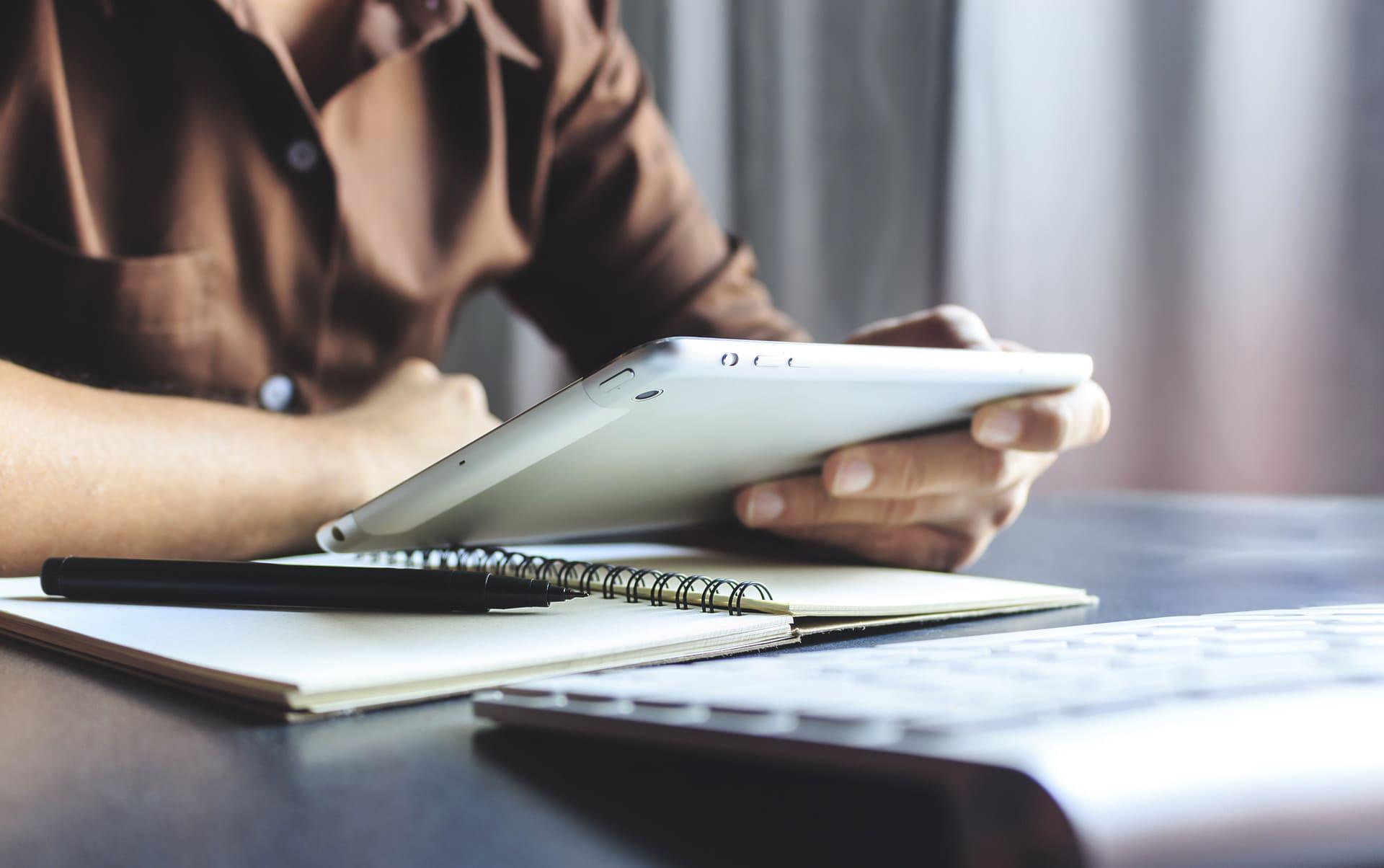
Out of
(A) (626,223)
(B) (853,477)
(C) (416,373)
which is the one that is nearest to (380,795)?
(B) (853,477)

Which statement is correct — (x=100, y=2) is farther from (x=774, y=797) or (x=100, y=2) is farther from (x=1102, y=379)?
(x=1102, y=379)

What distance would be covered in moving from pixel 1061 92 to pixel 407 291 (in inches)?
42.8

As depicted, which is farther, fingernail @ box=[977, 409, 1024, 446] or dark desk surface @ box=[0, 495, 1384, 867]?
fingernail @ box=[977, 409, 1024, 446]

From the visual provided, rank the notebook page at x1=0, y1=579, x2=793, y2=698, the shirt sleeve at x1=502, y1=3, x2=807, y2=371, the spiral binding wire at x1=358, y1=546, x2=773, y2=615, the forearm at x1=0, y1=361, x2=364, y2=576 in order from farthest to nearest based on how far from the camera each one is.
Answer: the shirt sleeve at x1=502, y1=3, x2=807, y2=371 → the forearm at x1=0, y1=361, x2=364, y2=576 → the spiral binding wire at x1=358, y1=546, x2=773, y2=615 → the notebook page at x1=0, y1=579, x2=793, y2=698

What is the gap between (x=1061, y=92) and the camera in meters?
1.58

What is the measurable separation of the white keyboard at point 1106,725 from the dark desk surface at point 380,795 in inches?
0.5

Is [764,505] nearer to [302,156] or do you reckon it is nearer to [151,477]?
[151,477]

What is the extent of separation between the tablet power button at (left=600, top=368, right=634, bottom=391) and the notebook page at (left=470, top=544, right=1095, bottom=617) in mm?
104

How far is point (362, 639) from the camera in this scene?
33 cm

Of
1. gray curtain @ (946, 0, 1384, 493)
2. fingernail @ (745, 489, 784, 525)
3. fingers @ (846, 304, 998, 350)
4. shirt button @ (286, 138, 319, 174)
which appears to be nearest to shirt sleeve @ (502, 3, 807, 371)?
shirt button @ (286, 138, 319, 174)

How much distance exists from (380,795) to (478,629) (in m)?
0.12

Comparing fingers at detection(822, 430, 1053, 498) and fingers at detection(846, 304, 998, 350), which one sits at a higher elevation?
fingers at detection(846, 304, 998, 350)

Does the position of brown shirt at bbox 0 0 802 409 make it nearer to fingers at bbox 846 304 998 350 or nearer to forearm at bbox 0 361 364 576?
forearm at bbox 0 361 364 576

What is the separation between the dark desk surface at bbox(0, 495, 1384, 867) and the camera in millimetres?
200
